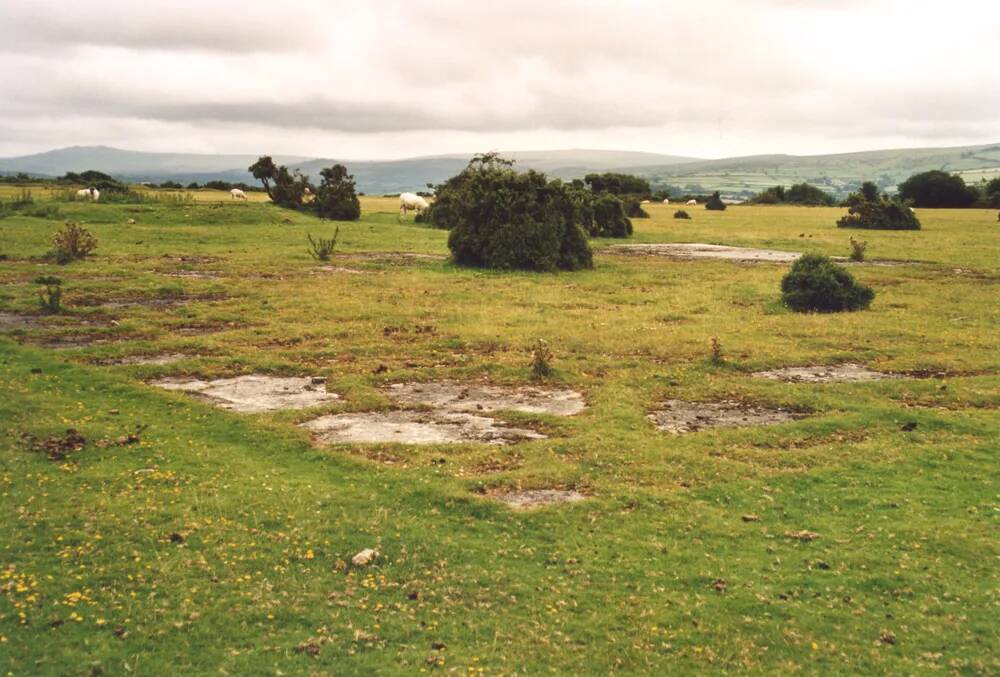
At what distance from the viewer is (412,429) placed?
522 inches

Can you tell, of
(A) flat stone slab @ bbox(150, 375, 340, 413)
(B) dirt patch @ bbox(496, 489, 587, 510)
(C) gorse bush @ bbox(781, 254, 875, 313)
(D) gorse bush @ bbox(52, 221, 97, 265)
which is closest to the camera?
(B) dirt patch @ bbox(496, 489, 587, 510)

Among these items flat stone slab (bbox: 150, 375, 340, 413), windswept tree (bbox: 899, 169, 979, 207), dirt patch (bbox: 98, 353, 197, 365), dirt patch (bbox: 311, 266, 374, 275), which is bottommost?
flat stone slab (bbox: 150, 375, 340, 413)

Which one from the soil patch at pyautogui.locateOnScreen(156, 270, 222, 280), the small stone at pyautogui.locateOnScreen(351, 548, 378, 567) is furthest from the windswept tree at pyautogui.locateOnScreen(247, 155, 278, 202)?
the small stone at pyautogui.locateOnScreen(351, 548, 378, 567)

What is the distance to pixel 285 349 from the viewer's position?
18.5m

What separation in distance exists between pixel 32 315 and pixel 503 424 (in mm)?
15002

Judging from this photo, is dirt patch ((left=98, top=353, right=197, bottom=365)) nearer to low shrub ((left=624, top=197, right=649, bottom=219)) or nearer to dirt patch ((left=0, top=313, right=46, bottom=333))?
dirt patch ((left=0, top=313, right=46, bottom=333))

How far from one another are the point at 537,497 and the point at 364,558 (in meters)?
2.75

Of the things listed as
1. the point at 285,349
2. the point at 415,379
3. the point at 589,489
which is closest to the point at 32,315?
the point at 285,349

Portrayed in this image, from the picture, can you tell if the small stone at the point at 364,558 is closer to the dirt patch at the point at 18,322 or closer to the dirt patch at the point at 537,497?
the dirt patch at the point at 537,497

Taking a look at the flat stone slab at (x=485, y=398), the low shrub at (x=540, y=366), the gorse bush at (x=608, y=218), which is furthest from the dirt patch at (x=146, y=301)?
the gorse bush at (x=608, y=218)

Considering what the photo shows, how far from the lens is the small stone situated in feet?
27.9

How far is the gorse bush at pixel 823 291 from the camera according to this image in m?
24.7

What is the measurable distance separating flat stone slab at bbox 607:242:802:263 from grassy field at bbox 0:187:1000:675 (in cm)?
1822

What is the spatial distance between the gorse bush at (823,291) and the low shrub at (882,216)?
120 feet
